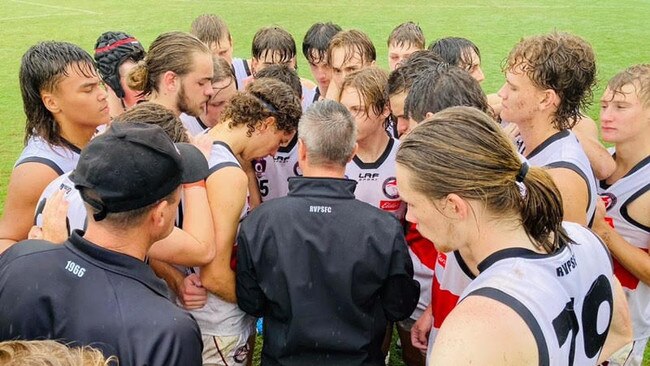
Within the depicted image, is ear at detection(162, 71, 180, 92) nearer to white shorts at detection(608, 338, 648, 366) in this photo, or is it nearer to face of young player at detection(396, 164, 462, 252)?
face of young player at detection(396, 164, 462, 252)

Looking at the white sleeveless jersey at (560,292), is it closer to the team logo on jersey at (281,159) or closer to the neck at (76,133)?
the team logo on jersey at (281,159)

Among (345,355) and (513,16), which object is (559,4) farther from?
(345,355)

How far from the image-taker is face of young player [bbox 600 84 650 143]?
3793 millimetres

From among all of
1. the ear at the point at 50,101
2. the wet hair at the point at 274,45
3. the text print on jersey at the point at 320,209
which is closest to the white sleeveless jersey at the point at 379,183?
the text print on jersey at the point at 320,209

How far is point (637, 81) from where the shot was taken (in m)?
3.84

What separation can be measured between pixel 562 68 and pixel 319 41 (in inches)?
152

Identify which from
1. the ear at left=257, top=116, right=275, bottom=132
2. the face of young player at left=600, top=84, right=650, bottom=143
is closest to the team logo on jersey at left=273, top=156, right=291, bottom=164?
the ear at left=257, top=116, right=275, bottom=132

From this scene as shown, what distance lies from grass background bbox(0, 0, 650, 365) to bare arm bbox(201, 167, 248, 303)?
10.0 metres

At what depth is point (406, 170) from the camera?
2234mm

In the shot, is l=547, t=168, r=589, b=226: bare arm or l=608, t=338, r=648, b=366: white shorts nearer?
l=547, t=168, r=589, b=226: bare arm

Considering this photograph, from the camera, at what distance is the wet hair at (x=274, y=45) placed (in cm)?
641

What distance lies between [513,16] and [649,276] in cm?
1760

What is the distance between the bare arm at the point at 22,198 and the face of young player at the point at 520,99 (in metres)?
2.72

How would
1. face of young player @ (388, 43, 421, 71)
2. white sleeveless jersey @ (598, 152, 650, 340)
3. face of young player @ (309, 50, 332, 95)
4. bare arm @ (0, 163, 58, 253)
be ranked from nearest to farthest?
bare arm @ (0, 163, 58, 253)
white sleeveless jersey @ (598, 152, 650, 340)
face of young player @ (388, 43, 421, 71)
face of young player @ (309, 50, 332, 95)
